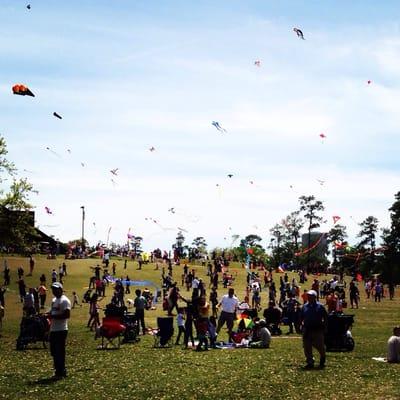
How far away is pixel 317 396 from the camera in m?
11.6

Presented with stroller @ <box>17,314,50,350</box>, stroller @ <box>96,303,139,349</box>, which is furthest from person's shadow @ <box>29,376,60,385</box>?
stroller @ <box>17,314,50,350</box>

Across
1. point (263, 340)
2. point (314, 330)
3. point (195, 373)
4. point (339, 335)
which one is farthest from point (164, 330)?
point (314, 330)

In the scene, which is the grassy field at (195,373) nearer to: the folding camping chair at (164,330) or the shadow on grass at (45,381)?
the shadow on grass at (45,381)

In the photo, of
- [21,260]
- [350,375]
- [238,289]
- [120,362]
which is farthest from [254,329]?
[21,260]

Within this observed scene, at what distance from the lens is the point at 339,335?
62.2ft

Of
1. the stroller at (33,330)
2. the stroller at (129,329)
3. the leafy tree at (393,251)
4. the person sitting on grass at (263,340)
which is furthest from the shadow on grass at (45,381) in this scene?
the leafy tree at (393,251)

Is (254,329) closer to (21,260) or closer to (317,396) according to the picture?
(317,396)

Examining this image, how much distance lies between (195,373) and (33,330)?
853cm

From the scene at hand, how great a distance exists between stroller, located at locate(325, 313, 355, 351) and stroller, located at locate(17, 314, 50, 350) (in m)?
9.19

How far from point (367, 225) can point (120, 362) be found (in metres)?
128

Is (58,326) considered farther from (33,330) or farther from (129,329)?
(129,329)

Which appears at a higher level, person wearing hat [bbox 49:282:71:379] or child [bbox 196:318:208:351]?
person wearing hat [bbox 49:282:71:379]

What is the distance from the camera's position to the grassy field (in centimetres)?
1198

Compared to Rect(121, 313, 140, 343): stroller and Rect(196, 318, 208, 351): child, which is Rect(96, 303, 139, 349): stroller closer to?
Rect(121, 313, 140, 343): stroller
